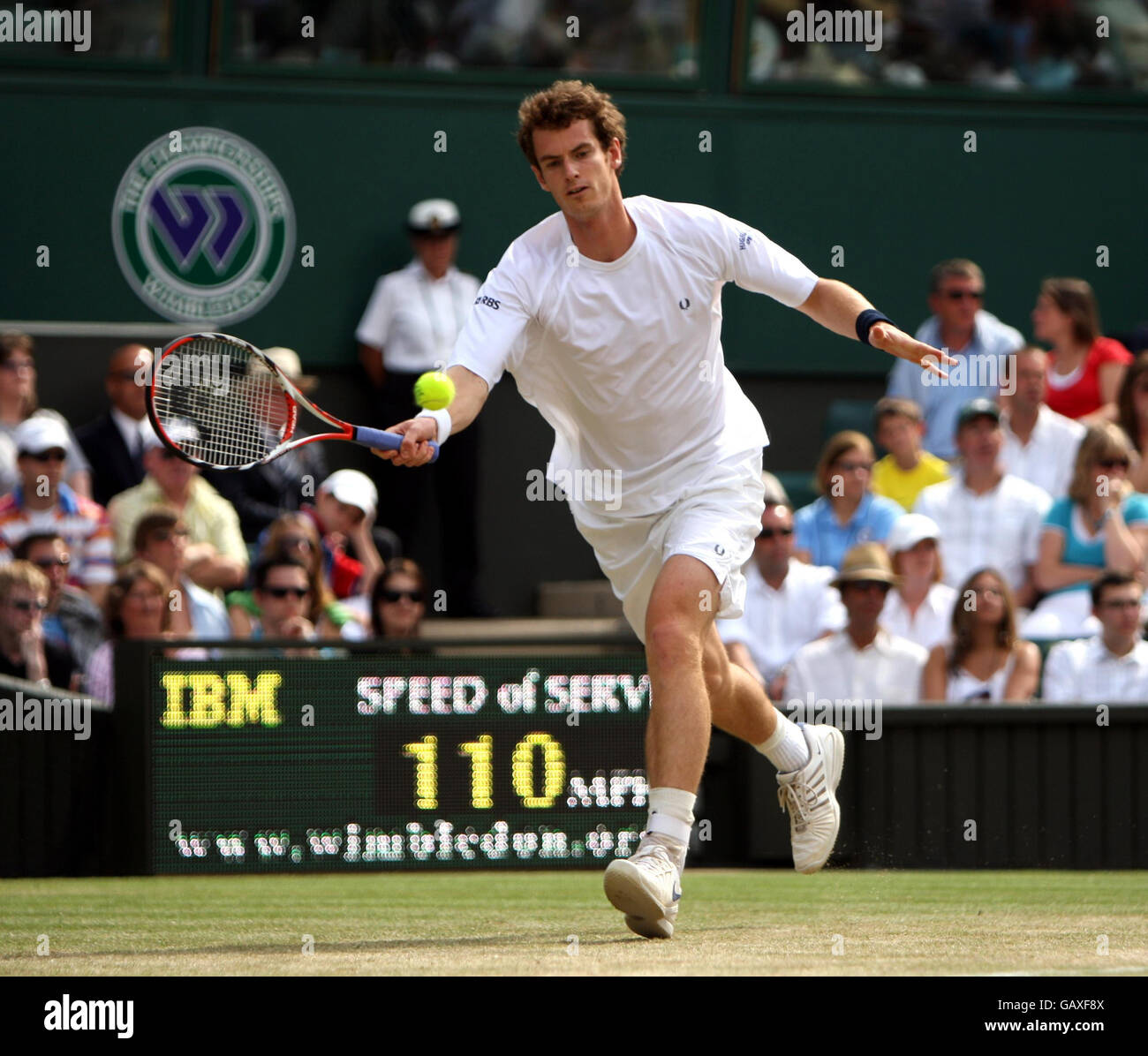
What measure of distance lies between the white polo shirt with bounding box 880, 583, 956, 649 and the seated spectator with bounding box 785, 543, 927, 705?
0.32m

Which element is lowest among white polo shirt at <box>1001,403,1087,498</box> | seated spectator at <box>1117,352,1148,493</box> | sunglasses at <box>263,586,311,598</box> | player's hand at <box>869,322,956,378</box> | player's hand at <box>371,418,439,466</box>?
sunglasses at <box>263,586,311,598</box>

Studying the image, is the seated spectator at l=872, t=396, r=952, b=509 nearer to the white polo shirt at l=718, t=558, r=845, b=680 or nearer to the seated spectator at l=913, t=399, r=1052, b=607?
the seated spectator at l=913, t=399, r=1052, b=607

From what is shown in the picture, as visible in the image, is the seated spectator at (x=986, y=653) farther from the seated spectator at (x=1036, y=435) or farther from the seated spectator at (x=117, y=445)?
the seated spectator at (x=117, y=445)

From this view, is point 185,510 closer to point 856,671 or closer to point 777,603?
point 777,603

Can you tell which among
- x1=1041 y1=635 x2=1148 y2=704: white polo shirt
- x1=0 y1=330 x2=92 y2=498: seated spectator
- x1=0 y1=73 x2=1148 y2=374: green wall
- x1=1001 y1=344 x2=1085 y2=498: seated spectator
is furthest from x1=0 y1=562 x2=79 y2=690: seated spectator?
x1=1001 y1=344 x2=1085 y2=498: seated spectator

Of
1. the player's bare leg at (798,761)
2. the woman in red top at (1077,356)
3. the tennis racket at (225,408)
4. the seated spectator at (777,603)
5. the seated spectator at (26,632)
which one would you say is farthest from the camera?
the woman in red top at (1077,356)

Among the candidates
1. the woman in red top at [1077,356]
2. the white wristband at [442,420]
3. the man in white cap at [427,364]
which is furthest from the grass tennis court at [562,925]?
the woman in red top at [1077,356]

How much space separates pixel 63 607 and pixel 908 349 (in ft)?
14.8

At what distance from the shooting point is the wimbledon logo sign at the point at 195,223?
11.1m

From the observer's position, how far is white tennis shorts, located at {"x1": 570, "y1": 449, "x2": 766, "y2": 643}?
540 centimetres

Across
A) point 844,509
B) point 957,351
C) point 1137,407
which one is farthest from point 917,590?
point 957,351

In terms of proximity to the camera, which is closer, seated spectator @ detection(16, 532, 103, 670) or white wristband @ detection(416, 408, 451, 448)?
white wristband @ detection(416, 408, 451, 448)

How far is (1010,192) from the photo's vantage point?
12164mm

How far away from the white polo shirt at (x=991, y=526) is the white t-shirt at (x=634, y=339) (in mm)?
3892
